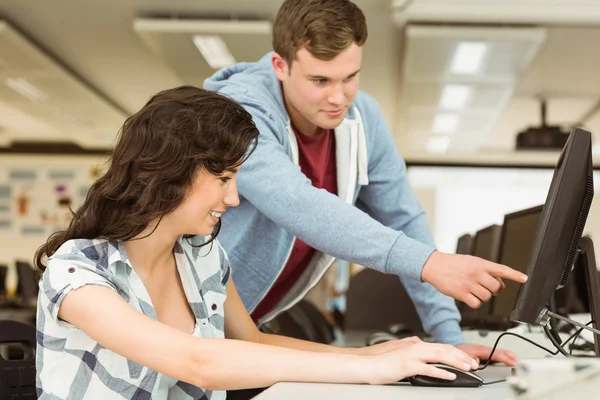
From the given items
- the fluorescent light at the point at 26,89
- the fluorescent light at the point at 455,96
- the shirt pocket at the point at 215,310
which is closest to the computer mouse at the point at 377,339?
the shirt pocket at the point at 215,310

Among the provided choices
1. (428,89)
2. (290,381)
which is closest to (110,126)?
(428,89)

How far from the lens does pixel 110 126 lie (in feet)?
33.3

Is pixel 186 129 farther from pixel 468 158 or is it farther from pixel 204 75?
pixel 468 158

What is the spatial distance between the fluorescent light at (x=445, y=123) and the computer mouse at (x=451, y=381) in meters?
7.55

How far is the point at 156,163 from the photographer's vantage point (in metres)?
1.22

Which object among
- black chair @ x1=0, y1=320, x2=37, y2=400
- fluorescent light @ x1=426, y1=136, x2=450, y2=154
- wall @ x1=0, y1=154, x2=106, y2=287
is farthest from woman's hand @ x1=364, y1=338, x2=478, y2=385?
wall @ x1=0, y1=154, x2=106, y2=287

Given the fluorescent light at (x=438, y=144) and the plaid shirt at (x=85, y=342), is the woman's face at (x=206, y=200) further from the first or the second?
the fluorescent light at (x=438, y=144)

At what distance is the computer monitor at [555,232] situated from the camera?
1.15 meters

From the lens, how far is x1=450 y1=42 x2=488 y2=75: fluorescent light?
591 centimetres

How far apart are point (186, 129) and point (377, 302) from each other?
3021mm

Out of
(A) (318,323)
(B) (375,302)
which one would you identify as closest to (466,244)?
(A) (318,323)

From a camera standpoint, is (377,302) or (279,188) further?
(377,302)

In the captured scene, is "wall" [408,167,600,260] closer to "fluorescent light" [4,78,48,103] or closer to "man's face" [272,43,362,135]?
"fluorescent light" [4,78,48,103]

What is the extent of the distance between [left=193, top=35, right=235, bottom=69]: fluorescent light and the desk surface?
513 cm
